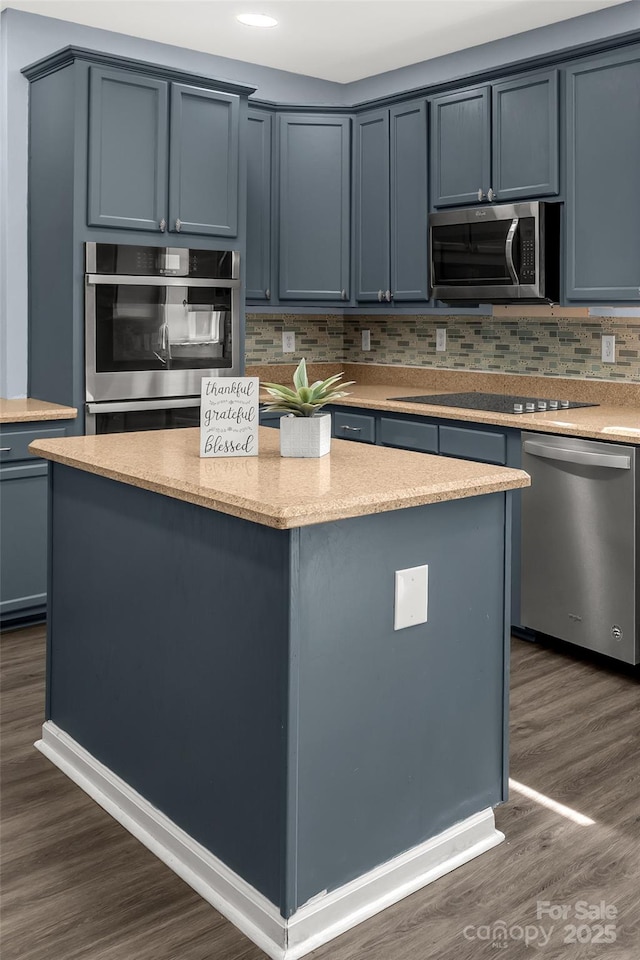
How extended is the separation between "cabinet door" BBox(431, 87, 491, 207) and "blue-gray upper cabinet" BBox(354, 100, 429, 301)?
0.33 feet

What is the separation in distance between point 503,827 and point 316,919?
651mm

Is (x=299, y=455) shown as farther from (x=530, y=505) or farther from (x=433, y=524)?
(x=530, y=505)

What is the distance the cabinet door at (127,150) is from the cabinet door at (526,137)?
4.89 feet

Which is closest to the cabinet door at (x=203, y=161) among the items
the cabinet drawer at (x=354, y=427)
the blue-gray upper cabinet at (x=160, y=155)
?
the blue-gray upper cabinet at (x=160, y=155)

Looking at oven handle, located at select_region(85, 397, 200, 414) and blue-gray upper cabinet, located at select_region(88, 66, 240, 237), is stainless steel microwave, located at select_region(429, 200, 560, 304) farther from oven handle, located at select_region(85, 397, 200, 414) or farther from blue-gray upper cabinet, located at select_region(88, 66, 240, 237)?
oven handle, located at select_region(85, 397, 200, 414)

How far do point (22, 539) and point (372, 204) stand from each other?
2.49 metres

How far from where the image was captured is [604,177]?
3.70 meters

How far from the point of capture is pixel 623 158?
3627 millimetres

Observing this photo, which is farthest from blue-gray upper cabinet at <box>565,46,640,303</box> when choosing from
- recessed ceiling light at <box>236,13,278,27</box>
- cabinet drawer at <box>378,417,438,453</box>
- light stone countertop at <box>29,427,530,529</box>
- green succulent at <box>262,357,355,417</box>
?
green succulent at <box>262,357,355,417</box>

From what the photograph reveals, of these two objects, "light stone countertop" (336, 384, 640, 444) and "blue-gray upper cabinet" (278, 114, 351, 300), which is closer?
"light stone countertop" (336, 384, 640, 444)

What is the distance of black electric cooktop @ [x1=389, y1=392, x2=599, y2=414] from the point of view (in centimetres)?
392

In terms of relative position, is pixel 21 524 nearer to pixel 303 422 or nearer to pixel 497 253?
pixel 303 422

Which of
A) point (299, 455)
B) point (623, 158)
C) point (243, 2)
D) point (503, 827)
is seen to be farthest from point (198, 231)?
point (503, 827)

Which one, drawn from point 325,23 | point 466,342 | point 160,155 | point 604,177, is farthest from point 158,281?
point 604,177
